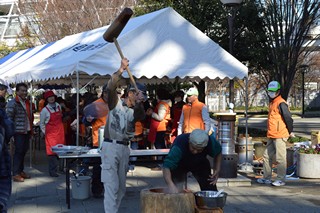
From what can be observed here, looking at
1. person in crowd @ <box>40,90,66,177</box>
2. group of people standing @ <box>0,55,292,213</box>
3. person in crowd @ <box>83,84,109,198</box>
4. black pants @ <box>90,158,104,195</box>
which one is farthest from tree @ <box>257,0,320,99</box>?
black pants @ <box>90,158,104,195</box>

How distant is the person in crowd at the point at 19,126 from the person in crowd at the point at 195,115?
3320 millimetres

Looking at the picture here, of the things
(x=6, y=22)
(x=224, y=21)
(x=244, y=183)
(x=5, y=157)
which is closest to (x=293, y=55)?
(x=224, y=21)

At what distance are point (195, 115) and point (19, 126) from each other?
359 centimetres

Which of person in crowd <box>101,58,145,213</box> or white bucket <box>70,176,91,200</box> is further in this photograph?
white bucket <box>70,176,91,200</box>

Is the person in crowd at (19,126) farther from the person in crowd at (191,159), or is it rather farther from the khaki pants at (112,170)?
the person in crowd at (191,159)

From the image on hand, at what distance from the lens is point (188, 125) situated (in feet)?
30.7

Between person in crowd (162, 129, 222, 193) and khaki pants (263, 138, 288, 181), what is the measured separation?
12.3 feet

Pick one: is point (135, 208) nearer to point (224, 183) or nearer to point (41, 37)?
point (224, 183)

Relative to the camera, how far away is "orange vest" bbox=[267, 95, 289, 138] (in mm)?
9227

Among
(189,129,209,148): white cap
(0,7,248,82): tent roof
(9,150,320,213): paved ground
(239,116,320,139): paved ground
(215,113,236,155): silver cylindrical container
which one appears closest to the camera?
(189,129,209,148): white cap

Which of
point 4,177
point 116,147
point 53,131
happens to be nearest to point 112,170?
point 116,147

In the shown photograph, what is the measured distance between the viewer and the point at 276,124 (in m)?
9.27

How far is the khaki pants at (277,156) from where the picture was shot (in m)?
9.29

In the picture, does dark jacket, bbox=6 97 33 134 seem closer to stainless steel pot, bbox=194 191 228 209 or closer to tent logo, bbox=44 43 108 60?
tent logo, bbox=44 43 108 60
